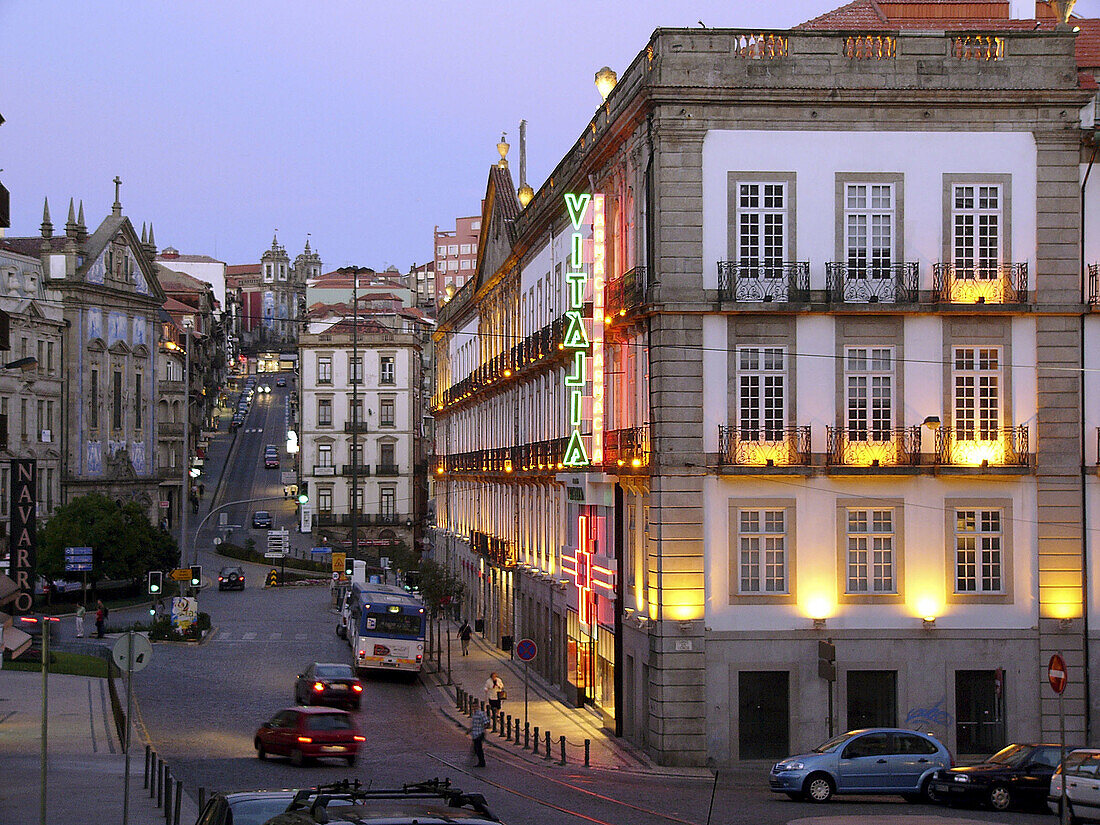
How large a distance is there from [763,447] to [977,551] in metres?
5.51

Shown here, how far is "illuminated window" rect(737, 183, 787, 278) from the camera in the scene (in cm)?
3303

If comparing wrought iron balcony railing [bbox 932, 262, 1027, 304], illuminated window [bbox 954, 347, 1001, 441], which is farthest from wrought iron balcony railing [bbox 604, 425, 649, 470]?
wrought iron balcony railing [bbox 932, 262, 1027, 304]

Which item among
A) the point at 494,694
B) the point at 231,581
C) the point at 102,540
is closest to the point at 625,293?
the point at 494,694

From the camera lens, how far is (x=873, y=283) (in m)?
33.1

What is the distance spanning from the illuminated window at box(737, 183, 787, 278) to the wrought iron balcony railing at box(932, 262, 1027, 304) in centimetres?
360

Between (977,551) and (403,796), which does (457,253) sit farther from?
(403,796)

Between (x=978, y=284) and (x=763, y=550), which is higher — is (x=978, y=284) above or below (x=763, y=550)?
above

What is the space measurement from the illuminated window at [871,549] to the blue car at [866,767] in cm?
594

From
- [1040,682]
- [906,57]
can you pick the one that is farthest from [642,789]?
[906,57]

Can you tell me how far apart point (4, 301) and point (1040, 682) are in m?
66.5

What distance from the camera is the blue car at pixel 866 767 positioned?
26.5 metres

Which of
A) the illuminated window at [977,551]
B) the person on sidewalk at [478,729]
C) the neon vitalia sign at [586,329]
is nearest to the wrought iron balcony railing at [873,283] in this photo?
the illuminated window at [977,551]

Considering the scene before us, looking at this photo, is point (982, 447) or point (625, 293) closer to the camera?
point (982, 447)

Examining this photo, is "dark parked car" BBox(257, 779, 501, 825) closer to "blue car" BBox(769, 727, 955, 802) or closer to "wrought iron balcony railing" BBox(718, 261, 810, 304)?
"blue car" BBox(769, 727, 955, 802)
